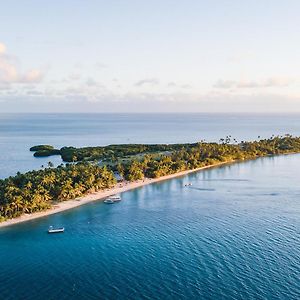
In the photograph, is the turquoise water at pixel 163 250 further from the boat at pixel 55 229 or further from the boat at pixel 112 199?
the boat at pixel 112 199

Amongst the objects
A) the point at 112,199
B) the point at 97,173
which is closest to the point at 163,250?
the point at 112,199

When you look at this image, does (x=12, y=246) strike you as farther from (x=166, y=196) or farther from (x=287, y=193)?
(x=287, y=193)

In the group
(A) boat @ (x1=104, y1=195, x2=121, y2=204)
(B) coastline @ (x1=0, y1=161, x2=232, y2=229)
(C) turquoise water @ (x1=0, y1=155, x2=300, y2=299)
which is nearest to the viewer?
(C) turquoise water @ (x1=0, y1=155, x2=300, y2=299)

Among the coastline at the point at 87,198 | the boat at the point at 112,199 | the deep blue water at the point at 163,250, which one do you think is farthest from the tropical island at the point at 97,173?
the deep blue water at the point at 163,250

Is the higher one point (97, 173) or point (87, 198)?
point (97, 173)

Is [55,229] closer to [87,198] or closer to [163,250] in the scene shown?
[87,198]

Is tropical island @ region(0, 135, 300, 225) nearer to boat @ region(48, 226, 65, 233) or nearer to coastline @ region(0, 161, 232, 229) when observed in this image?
coastline @ region(0, 161, 232, 229)

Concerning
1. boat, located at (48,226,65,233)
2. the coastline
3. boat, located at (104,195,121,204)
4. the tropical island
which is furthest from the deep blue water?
the tropical island
